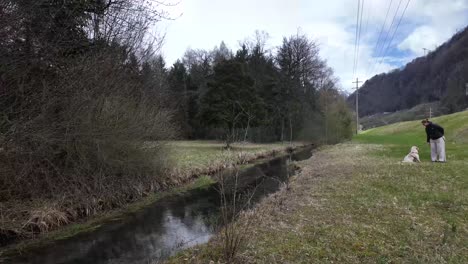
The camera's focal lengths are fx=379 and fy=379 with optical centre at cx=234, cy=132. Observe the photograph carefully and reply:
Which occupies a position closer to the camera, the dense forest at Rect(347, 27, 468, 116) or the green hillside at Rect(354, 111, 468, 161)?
the green hillside at Rect(354, 111, 468, 161)

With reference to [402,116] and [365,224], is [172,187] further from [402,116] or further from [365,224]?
[402,116]

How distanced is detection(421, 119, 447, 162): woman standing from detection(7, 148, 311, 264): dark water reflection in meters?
8.52

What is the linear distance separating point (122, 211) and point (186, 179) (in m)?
6.02

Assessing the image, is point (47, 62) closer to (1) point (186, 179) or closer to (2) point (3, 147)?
(2) point (3, 147)

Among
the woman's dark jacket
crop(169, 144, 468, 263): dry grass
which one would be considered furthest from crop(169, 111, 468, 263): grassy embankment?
the woman's dark jacket

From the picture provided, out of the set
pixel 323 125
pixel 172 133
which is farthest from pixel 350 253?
pixel 323 125

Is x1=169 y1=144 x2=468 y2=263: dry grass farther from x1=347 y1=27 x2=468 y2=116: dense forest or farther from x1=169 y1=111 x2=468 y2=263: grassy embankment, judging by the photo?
x1=347 y1=27 x2=468 y2=116: dense forest

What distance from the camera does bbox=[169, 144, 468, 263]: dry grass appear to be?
21.7 feet

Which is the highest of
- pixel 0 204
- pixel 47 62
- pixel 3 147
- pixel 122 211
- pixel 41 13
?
pixel 41 13

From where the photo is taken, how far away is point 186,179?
19.1 m

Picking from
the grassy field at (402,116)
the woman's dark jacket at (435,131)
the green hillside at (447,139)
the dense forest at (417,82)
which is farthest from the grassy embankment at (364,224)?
the dense forest at (417,82)

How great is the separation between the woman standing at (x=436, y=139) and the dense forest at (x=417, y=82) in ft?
436

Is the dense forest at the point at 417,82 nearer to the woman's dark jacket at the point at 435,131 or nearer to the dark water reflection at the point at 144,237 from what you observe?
the woman's dark jacket at the point at 435,131

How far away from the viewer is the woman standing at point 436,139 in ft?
56.2
